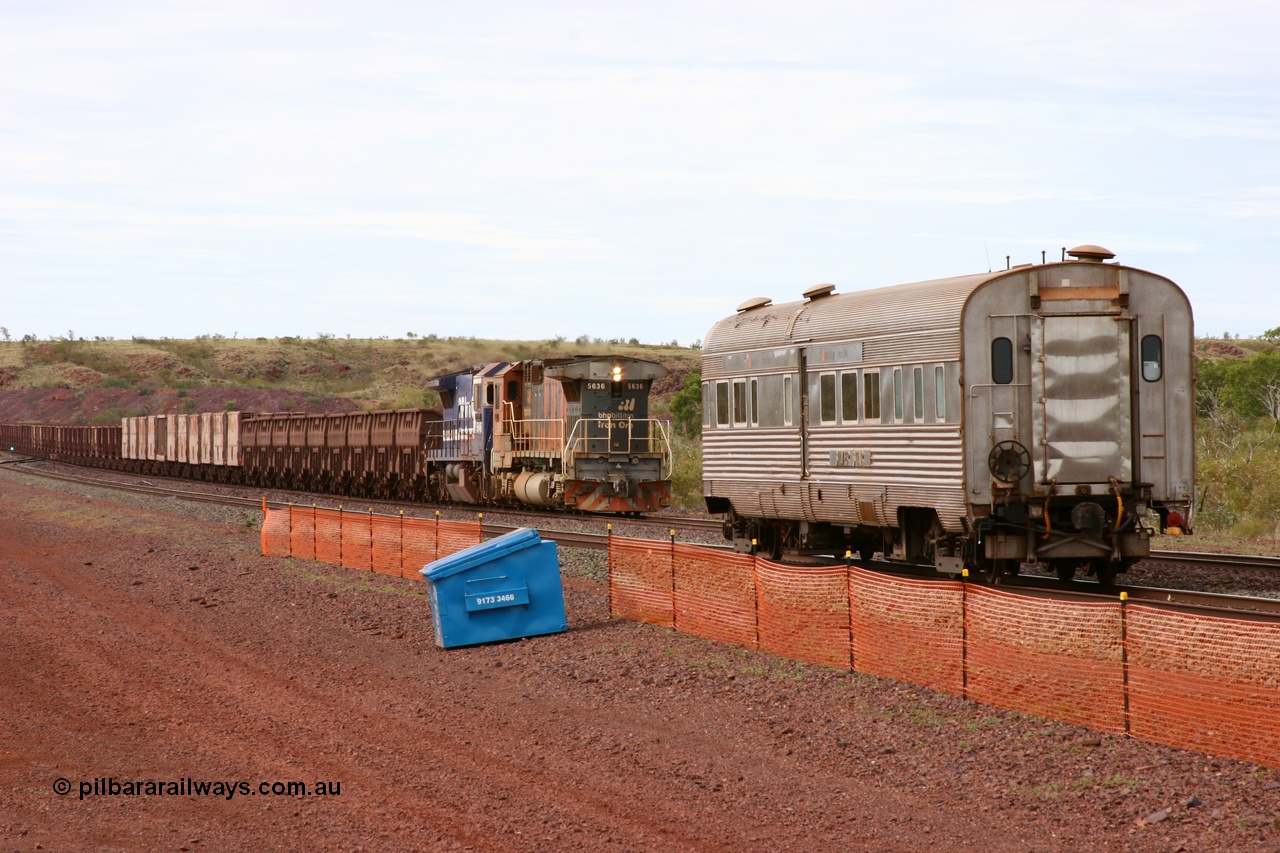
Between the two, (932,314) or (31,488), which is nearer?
(932,314)

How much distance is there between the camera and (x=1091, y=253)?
1395cm

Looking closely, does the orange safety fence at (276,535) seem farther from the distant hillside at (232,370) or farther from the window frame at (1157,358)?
the distant hillside at (232,370)

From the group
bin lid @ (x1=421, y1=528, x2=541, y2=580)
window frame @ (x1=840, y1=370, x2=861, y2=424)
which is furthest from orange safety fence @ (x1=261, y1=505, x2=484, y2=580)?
window frame @ (x1=840, y1=370, x2=861, y2=424)

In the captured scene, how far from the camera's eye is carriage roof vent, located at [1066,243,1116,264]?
45.7 ft

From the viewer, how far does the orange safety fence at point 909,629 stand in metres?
10.4

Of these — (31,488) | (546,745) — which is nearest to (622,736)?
(546,745)

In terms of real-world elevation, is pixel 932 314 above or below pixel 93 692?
above

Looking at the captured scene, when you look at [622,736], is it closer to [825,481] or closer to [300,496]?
[825,481]

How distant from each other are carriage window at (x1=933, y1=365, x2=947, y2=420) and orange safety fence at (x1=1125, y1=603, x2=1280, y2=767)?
4925mm

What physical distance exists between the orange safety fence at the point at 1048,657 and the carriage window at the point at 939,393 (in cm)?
365

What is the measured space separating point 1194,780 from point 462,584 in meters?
7.95

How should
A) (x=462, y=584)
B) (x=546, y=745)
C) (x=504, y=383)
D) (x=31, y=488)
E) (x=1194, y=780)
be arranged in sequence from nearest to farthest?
(x=1194, y=780) < (x=546, y=745) < (x=462, y=584) < (x=504, y=383) < (x=31, y=488)

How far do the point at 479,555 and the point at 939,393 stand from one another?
5.18 metres

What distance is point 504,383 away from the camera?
1296 inches
